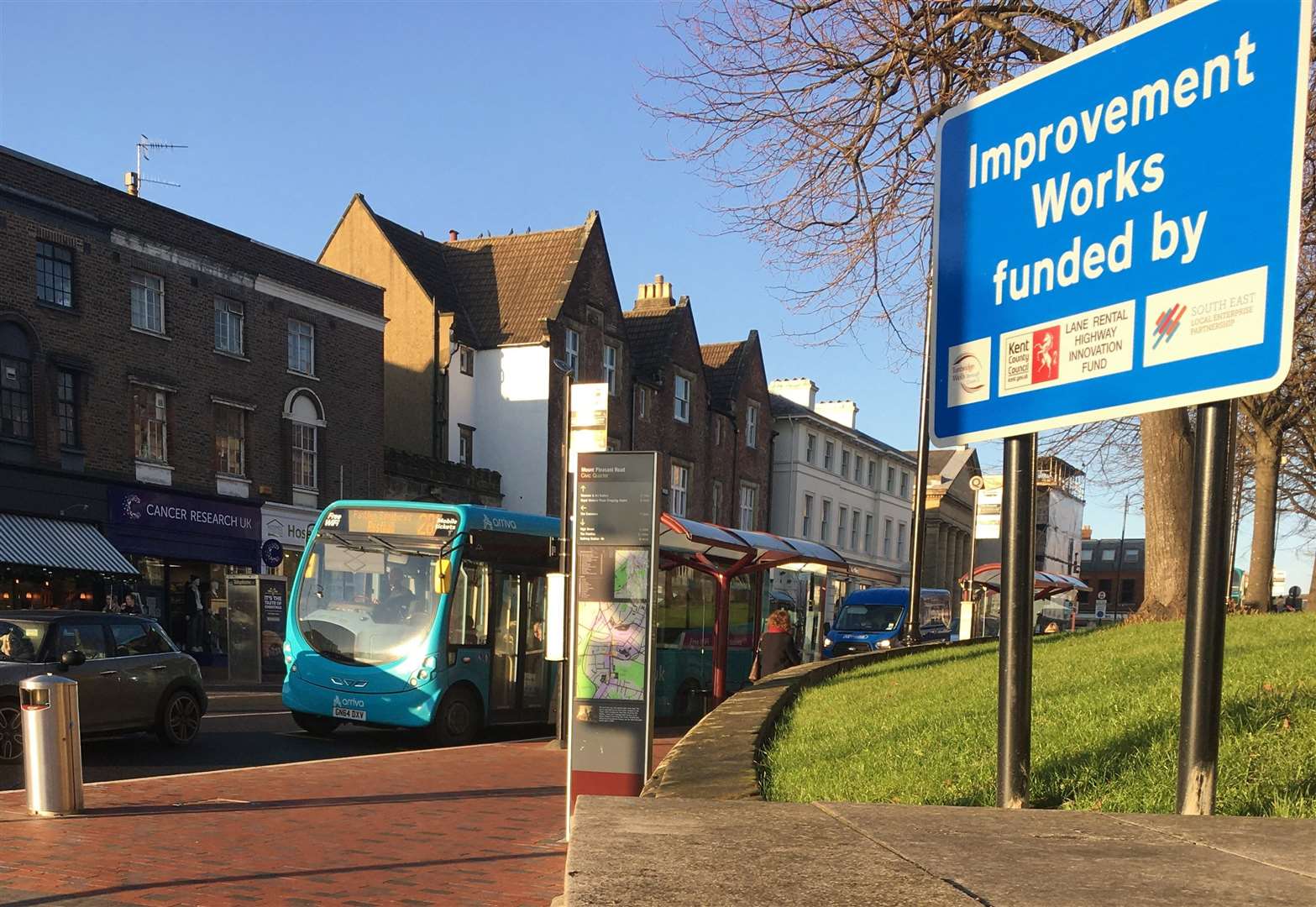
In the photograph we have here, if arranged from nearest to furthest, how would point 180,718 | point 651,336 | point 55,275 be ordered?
point 180,718, point 55,275, point 651,336

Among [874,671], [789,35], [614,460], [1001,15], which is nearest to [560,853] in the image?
[614,460]

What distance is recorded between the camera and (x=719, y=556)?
69.6 feet

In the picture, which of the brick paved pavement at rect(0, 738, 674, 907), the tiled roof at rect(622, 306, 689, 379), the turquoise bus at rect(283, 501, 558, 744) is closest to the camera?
the brick paved pavement at rect(0, 738, 674, 907)

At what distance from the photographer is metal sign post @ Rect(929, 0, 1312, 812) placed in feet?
11.5

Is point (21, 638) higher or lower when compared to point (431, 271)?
lower

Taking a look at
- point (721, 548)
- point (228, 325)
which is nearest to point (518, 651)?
A: point (721, 548)

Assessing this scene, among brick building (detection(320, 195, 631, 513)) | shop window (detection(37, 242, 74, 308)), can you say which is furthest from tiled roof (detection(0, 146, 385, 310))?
brick building (detection(320, 195, 631, 513))

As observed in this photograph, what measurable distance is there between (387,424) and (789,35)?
28.7m

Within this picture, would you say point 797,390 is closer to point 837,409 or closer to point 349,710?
point 837,409

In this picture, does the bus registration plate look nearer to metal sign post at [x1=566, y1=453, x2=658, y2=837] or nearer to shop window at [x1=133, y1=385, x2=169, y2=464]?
metal sign post at [x1=566, y1=453, x2=658, y2=837]

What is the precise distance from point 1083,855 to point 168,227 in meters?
30.0

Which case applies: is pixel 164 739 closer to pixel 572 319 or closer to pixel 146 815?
pixel 146 815

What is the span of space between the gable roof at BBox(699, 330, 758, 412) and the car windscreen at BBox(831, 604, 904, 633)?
22.9 meters

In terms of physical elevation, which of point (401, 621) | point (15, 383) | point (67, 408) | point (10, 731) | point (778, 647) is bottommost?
point (10, 731)
